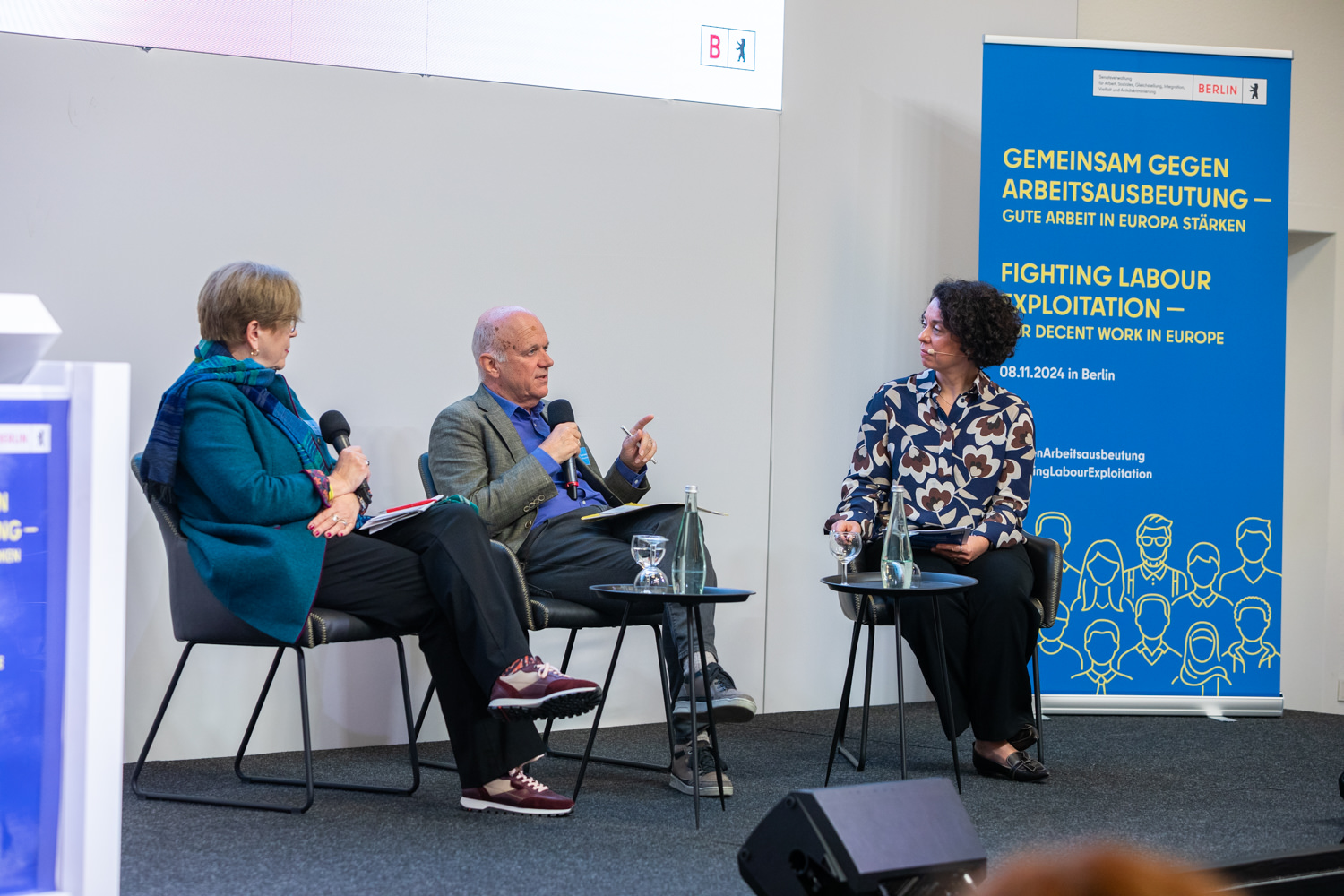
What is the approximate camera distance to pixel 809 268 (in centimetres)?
395

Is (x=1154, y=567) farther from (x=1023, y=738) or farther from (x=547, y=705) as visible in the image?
(x=547, y=705)

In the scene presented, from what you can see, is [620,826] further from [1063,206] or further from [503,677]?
[1063,206]

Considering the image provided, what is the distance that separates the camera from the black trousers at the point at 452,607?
2.43m

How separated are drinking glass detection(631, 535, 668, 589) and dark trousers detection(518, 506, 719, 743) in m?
0.23

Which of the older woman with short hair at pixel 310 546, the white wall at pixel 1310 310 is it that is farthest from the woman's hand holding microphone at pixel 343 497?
the white wall at pixel 1310 310

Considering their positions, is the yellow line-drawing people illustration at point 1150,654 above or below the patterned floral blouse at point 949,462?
below

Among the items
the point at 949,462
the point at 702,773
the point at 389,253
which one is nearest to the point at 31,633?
the point at 702,773

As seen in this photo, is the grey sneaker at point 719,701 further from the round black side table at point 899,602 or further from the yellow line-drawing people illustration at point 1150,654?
the yellow line-drawing people illustration at point 1150,654

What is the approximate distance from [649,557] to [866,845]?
1.38 metres

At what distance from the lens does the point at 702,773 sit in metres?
2.70

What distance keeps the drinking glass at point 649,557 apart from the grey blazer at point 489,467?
45cm

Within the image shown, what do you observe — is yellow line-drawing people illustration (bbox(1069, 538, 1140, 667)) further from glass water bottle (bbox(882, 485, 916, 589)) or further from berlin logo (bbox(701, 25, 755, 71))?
berlin logo (bbox(701, 25, 755, 71))

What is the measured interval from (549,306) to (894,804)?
2499 millimetres

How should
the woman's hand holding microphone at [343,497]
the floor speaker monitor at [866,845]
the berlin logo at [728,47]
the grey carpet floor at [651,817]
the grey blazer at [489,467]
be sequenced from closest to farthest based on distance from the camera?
the floor speaker monitor at [866,845]
the grey carpet floor at [651,817]
the woman's hand holding microphone at [343,497]
the grey blazer at [489,467]
the berlin logo at [728,47]
